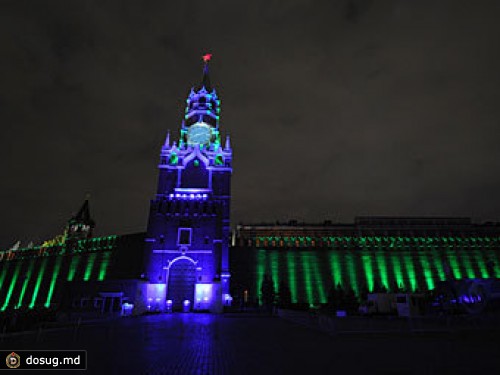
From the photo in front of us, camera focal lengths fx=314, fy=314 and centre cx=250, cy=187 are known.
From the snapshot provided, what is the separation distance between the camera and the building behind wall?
6103 centimetres

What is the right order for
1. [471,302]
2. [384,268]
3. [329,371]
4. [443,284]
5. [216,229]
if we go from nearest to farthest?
[329,371], [471,302], [443,284], [216,229], [384,268]

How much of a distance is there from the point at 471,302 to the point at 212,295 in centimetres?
3277

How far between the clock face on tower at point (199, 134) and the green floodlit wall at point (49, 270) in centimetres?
2661

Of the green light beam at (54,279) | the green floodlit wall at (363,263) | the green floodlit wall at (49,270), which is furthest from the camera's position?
the green light beam at (54,279)

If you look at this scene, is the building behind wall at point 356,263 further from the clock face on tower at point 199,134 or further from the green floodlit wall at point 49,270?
the green floodlit wall at point 49,270

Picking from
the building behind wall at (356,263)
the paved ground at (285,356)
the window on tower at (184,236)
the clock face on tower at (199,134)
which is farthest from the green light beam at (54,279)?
the paved ground at (285,356)

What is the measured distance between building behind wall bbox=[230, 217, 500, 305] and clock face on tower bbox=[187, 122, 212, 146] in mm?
23870

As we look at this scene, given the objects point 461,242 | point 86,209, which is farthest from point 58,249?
point 461,242

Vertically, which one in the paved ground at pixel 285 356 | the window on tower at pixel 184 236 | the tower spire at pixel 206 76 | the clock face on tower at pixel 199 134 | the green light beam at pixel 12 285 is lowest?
the paved ground at pixel 285 356

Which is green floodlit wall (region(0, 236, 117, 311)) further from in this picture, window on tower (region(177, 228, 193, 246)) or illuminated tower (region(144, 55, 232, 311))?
window on tower (region(177, 228, 193, 246))

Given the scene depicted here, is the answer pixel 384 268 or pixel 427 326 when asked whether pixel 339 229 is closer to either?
pixel 384 268

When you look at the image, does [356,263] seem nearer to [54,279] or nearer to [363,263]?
[363,263]

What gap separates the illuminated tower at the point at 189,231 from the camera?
47750 millimetres

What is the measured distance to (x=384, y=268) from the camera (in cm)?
6431
